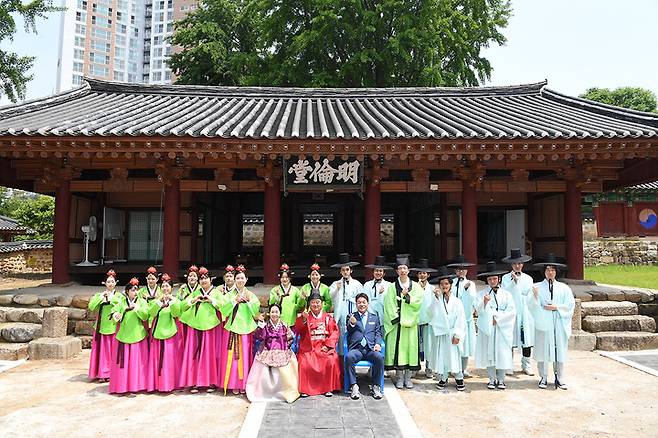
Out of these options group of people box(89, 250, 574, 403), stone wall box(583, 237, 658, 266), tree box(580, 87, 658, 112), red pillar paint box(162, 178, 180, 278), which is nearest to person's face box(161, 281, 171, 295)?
group of people box(89, 250, 574, 403)

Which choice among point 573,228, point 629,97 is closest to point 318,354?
point 573,228

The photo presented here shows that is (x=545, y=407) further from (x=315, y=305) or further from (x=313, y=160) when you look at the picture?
(x=313, y=160)

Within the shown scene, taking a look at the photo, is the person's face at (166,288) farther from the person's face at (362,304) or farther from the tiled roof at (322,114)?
the tiled roof at (322,114)

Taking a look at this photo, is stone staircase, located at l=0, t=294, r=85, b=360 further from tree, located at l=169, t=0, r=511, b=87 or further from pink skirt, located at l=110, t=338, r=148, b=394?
tree, located at l=169, t=0, r=511, b=87

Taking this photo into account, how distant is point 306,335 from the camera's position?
19.0ft

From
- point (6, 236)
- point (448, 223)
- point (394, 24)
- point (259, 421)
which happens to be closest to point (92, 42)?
point (6, 236)

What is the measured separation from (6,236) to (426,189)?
99.2ft

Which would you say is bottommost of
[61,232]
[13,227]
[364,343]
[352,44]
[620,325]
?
[620,325]

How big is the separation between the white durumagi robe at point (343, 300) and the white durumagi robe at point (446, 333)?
1.08m

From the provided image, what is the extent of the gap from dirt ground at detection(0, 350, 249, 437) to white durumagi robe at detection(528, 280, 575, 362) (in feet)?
12.9

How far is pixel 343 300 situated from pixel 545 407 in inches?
109

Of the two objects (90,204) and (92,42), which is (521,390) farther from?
(92,42)

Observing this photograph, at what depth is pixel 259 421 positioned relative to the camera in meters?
4.78

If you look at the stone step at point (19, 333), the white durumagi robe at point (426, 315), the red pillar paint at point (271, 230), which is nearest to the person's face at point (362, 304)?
the white durumagi robe at point (426, 315)
